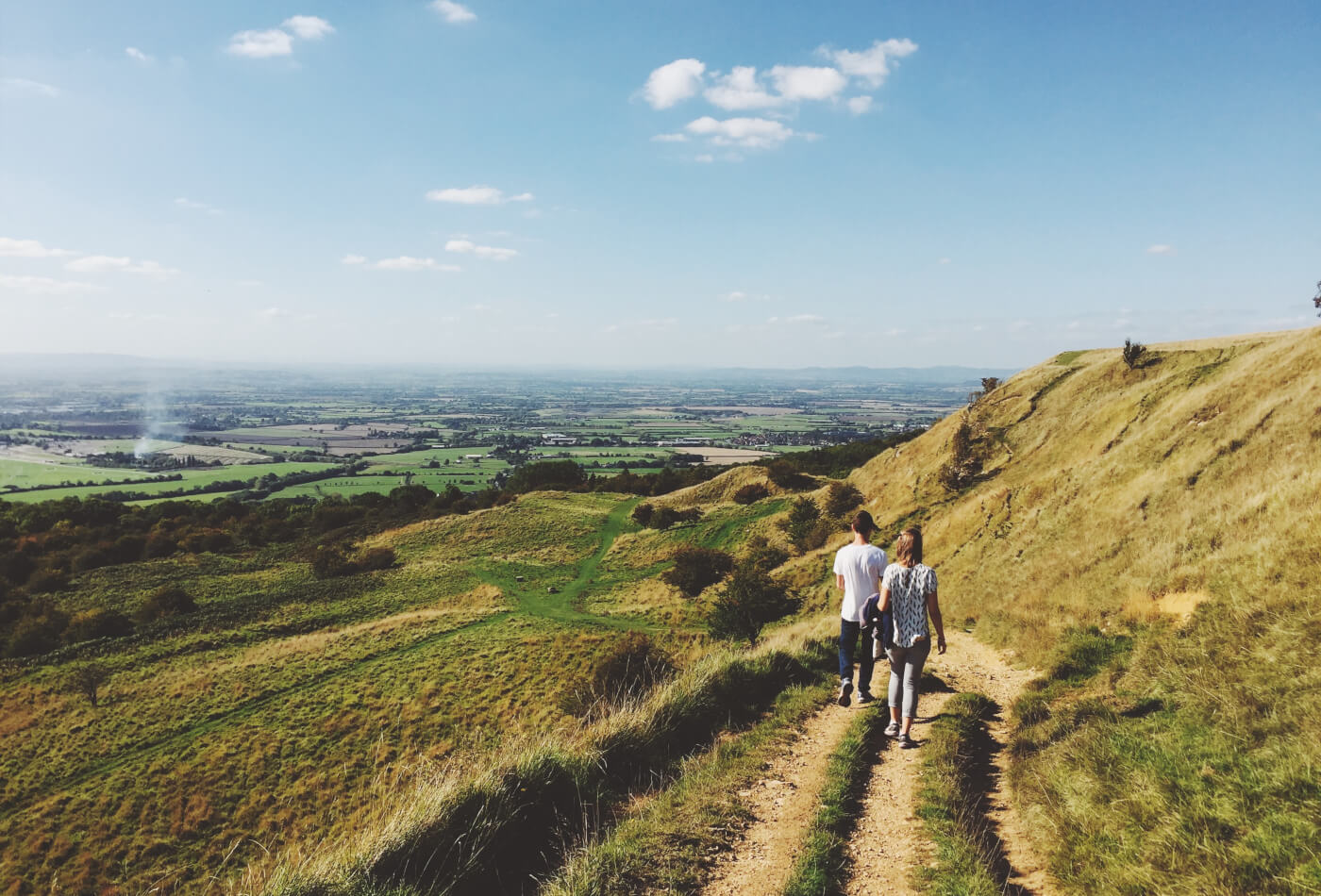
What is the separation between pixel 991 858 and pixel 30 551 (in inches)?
3505

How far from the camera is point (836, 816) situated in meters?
6.01

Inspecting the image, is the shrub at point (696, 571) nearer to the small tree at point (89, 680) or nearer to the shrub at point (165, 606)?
the small tree at point (89, 680)

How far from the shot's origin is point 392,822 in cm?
577

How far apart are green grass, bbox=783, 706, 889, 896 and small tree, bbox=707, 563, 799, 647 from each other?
14649 millimetres

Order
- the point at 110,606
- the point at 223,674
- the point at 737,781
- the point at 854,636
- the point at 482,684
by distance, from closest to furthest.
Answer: the point at 737,781
the point at 854,636
the point at 482,684
the point at 223,674
the point at 110,606

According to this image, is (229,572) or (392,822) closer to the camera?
(392,822)

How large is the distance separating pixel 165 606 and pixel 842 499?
4909 centimetres

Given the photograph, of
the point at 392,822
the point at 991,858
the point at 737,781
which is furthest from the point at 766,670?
the point at 392,822

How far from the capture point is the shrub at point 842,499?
38.6 meters

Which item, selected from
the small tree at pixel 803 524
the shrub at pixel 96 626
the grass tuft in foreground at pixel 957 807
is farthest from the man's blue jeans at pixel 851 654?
the shrub at pixel 96 626

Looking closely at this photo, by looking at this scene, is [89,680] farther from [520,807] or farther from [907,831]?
[907,831]

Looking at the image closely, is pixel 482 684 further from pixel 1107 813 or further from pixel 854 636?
pixel 1107 813

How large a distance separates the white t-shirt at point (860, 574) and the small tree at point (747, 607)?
562 inches

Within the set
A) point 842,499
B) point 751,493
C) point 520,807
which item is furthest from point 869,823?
point 751,493
